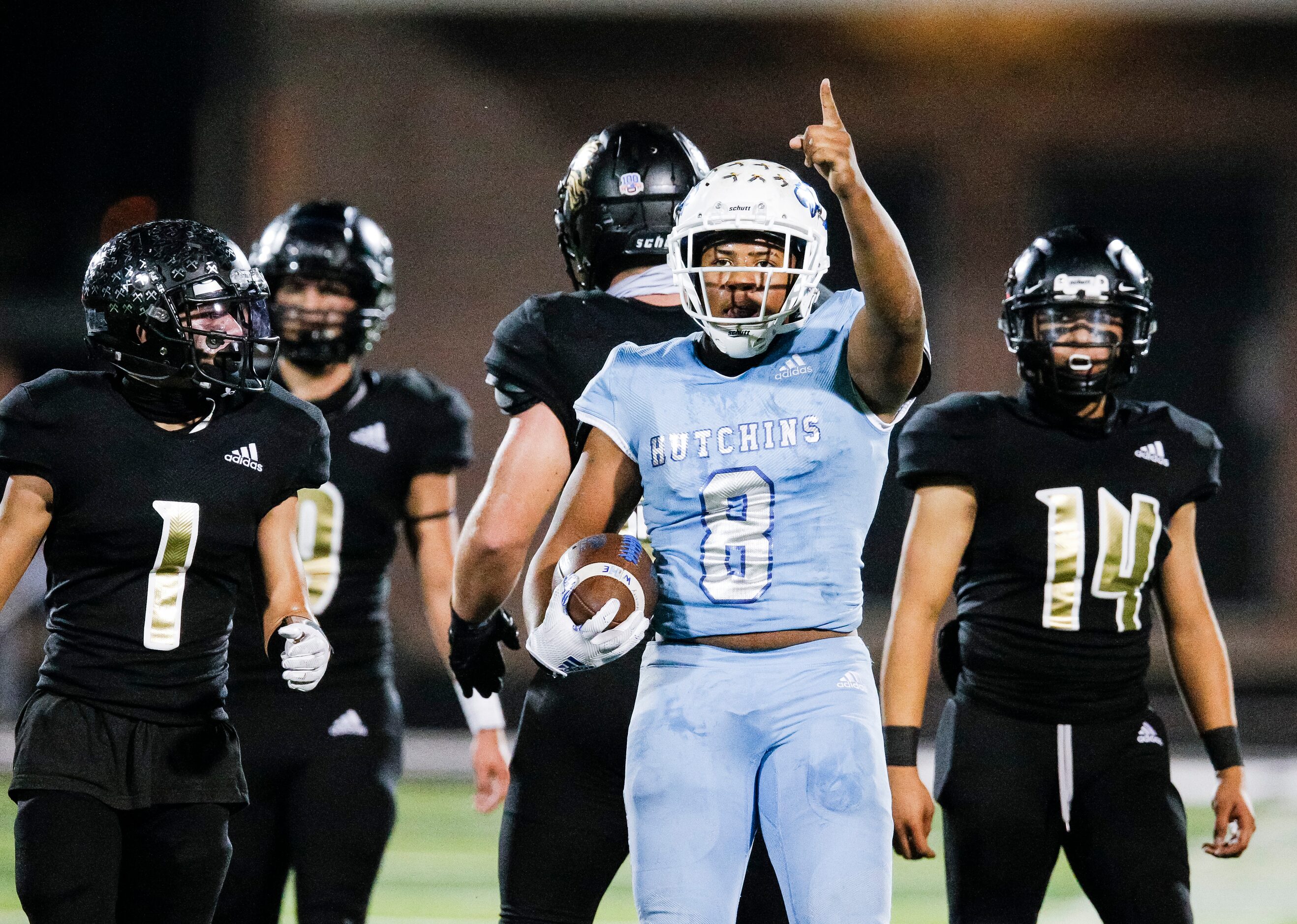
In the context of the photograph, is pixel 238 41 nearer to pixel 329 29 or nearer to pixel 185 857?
pixel 329 29

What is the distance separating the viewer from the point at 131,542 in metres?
3.05

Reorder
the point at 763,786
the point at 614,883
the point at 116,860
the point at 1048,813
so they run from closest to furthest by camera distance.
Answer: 1. the point at 763,786
2. the point at 116,860
3. the point at 1048,813
4. the point at 614,883

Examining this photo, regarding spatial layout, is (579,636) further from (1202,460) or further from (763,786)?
(1202,460)

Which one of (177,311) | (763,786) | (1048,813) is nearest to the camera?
(763,786)

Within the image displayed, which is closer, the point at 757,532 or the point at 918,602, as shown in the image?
the point at 757,532

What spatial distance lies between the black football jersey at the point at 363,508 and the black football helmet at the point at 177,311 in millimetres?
645

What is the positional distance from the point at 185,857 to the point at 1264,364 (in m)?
10.8

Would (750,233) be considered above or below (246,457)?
above

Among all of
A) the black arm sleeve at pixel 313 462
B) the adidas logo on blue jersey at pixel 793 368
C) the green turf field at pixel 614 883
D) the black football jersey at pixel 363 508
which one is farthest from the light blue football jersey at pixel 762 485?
the green turf field at pixel 614 883

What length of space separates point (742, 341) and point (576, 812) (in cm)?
95

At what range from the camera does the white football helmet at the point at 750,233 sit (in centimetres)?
277

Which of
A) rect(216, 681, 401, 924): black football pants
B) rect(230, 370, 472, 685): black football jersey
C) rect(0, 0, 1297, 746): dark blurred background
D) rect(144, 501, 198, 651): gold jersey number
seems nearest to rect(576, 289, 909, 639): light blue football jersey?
rect(144, 501, 198, 651): gold jersey number

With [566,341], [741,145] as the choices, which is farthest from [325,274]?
[741,145]

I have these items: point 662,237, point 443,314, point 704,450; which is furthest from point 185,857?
point 443,314
